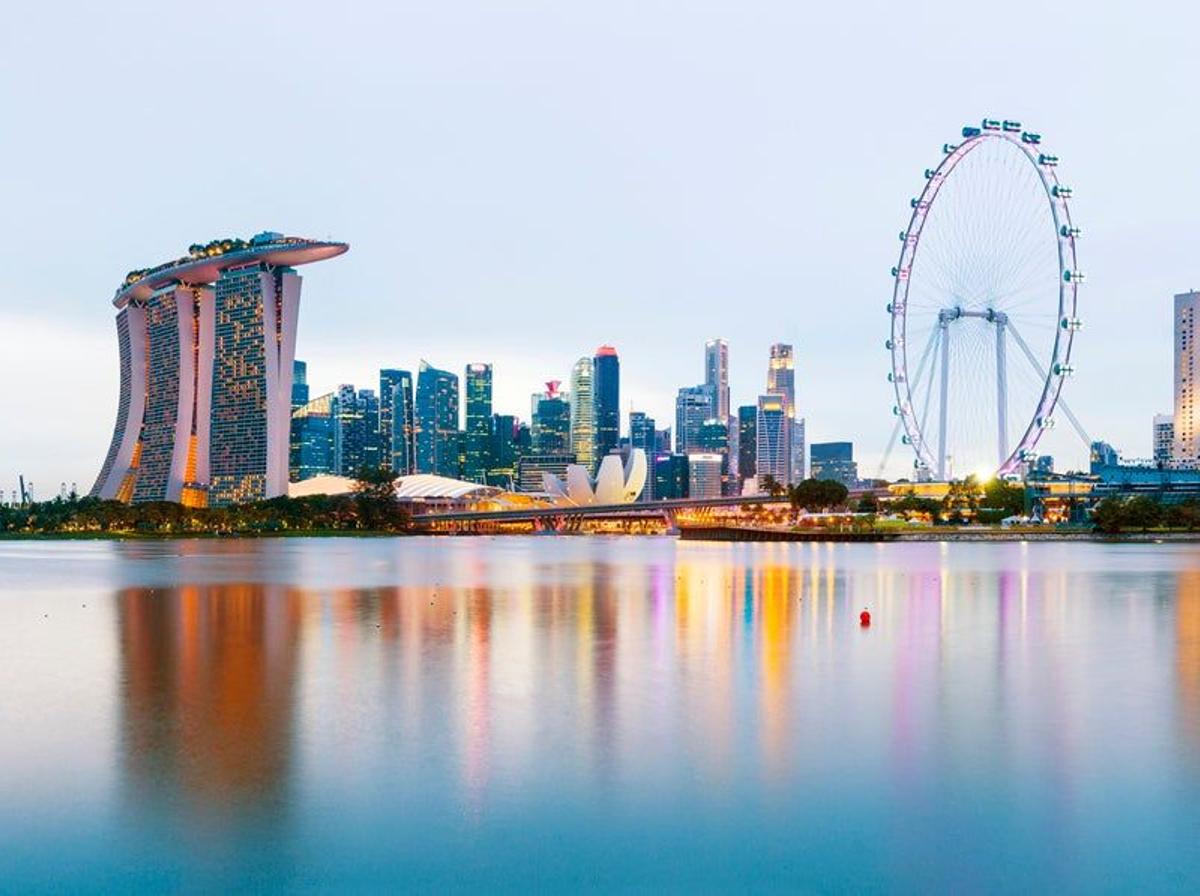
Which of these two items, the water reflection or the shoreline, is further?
the shoreline

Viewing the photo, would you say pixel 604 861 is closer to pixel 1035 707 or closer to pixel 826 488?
pixel 1035 707

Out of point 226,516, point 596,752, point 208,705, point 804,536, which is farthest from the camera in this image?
point 226,516

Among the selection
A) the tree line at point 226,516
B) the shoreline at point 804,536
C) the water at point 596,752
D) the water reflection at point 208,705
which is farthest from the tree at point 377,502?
the water at point 596,752

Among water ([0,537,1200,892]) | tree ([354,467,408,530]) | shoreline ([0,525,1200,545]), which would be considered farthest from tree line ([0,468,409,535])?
water ([0,537,1200,892])

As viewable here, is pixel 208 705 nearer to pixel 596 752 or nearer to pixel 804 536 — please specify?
pixel 596 752

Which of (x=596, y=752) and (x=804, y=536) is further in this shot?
(x=804, y=536)

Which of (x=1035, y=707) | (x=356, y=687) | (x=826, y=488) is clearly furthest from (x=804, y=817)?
(x=826, y=488)

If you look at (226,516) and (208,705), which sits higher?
(208,705)

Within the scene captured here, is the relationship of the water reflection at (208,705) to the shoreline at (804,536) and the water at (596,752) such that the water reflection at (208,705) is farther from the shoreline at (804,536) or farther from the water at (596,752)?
the shoreline at (804,536)

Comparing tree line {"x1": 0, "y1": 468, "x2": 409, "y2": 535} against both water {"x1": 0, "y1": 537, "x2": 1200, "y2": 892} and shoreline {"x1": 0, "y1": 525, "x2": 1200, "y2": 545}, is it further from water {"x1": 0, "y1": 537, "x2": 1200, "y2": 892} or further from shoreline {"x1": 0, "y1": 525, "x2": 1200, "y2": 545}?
water {"x1": 0, "y1": 537, "x2": 1200, "y2": 892}

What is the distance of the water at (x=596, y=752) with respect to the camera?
11.4m

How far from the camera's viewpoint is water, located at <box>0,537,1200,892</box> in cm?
1138

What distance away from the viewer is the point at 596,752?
16266mm

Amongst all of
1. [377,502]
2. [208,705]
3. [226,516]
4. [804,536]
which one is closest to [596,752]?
[208,705]
